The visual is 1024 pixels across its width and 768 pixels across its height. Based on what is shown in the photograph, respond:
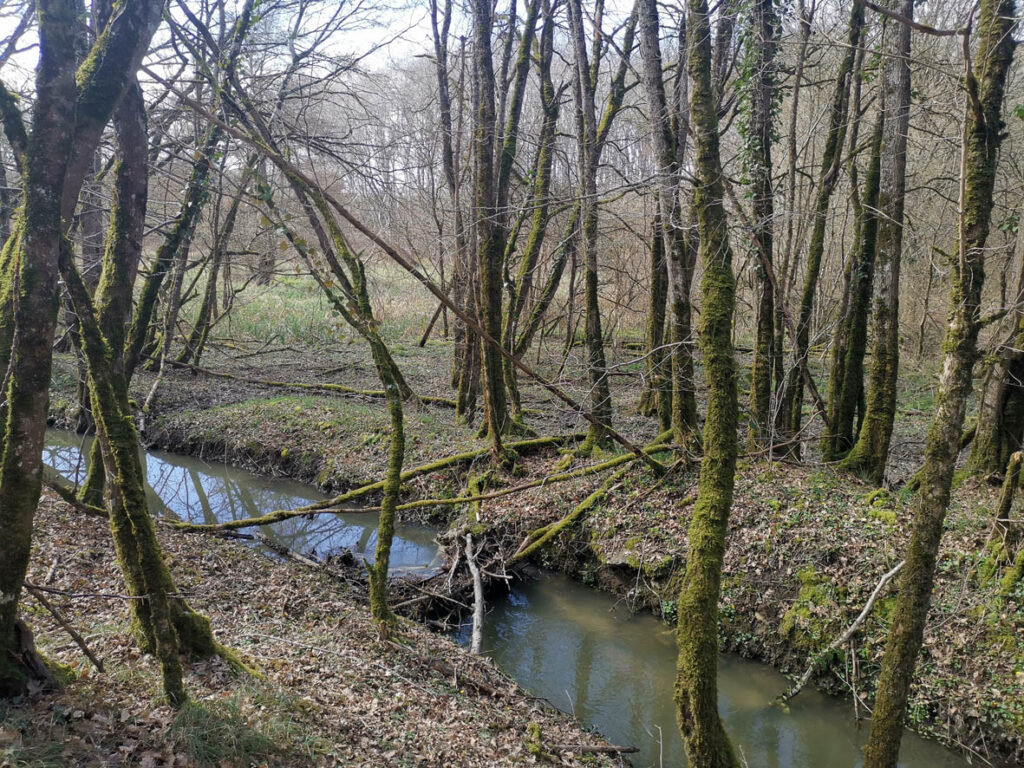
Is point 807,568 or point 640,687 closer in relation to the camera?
point 640,687

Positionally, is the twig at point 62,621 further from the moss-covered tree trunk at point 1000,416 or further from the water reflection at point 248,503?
the moss-covered tree trunk at point 1000,416

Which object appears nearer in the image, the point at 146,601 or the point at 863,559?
the point at 146,601

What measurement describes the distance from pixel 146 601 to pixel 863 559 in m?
6.37

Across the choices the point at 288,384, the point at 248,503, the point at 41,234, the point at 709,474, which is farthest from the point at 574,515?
the point at 288,384

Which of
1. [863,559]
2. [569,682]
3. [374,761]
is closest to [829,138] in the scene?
[863,559]

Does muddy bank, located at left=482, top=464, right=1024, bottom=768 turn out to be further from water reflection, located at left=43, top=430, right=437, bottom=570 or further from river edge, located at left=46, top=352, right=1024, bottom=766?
water reflection, located at left=43, top=430, right=437, bottom=570

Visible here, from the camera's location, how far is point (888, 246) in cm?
773

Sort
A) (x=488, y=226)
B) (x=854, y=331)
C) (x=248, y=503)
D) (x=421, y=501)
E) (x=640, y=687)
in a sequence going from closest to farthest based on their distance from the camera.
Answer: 1. (x=640, y=687)
2. (x=421, y=501)
3. (x=854, y=331)
4. (x=488, y=226)
5. (x=248, y=503)

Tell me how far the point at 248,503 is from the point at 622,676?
23.1 feet

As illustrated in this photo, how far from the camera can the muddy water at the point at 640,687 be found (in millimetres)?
5668

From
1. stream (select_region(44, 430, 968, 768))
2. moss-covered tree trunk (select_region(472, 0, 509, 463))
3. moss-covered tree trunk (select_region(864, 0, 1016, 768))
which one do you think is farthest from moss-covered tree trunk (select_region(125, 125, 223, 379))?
moss-covered tree trunk (select_region(864, 0, 1016, 768))

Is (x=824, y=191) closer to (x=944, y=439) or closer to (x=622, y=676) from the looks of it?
(x=944, y=439)

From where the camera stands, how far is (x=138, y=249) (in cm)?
564

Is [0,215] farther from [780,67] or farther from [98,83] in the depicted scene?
[780,67]
